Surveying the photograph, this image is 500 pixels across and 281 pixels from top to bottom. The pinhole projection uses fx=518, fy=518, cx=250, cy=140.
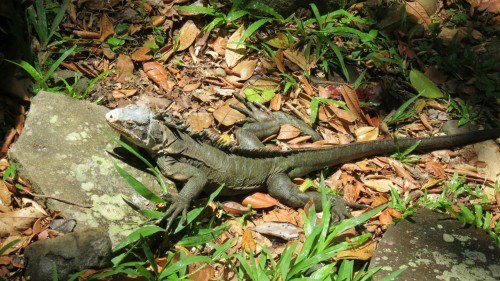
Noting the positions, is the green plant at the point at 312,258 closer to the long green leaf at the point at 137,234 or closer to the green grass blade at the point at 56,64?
the long green leaf at the point at 137,234

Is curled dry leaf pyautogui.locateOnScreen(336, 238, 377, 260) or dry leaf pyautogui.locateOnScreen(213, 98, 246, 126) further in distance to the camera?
dry leaf pyautogui.locateOnScreen(213, 98, 246, 126)

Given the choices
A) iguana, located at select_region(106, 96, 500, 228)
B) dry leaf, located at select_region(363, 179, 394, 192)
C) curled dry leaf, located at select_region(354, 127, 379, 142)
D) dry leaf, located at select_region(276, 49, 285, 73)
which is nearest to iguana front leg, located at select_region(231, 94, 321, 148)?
iguana, located at select_region(106, 96, 500, 228)

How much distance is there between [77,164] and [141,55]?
1.62 meters

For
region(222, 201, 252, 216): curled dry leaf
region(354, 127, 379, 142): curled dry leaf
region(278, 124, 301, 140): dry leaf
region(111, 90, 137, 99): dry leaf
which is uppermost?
region(111, 90, 137, 99): dry leaf

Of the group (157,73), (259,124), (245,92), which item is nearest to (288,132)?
(259,124)

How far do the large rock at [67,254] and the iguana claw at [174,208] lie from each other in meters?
0.51

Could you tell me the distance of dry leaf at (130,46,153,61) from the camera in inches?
209

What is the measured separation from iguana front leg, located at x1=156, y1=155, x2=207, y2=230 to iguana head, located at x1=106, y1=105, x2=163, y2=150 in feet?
0.66

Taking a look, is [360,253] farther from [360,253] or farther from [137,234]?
[137,234]

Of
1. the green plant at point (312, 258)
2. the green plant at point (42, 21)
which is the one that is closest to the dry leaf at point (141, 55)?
the green plant at point (42, 21)

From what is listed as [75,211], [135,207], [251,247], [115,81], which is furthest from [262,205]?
[115,81]

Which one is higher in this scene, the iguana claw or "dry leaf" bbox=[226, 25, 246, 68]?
"dry leaf" bbox=[226, 25, 246, 68]

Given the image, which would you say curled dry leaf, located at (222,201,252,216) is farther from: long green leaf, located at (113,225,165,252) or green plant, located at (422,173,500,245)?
green plant, located at (422,173,500,245)

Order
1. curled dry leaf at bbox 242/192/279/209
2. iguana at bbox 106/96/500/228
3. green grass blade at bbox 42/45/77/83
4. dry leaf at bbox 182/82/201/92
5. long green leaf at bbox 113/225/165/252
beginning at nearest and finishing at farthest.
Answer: long green leaf at bbox 113/225/165/252 → iguana at bbox 106/96/500/228 → curled dry leaf at bbox 242/192/279/209 → green grass blade at bbox 42/45/77/83 → dry leaf at bbox 182/82/201/92
